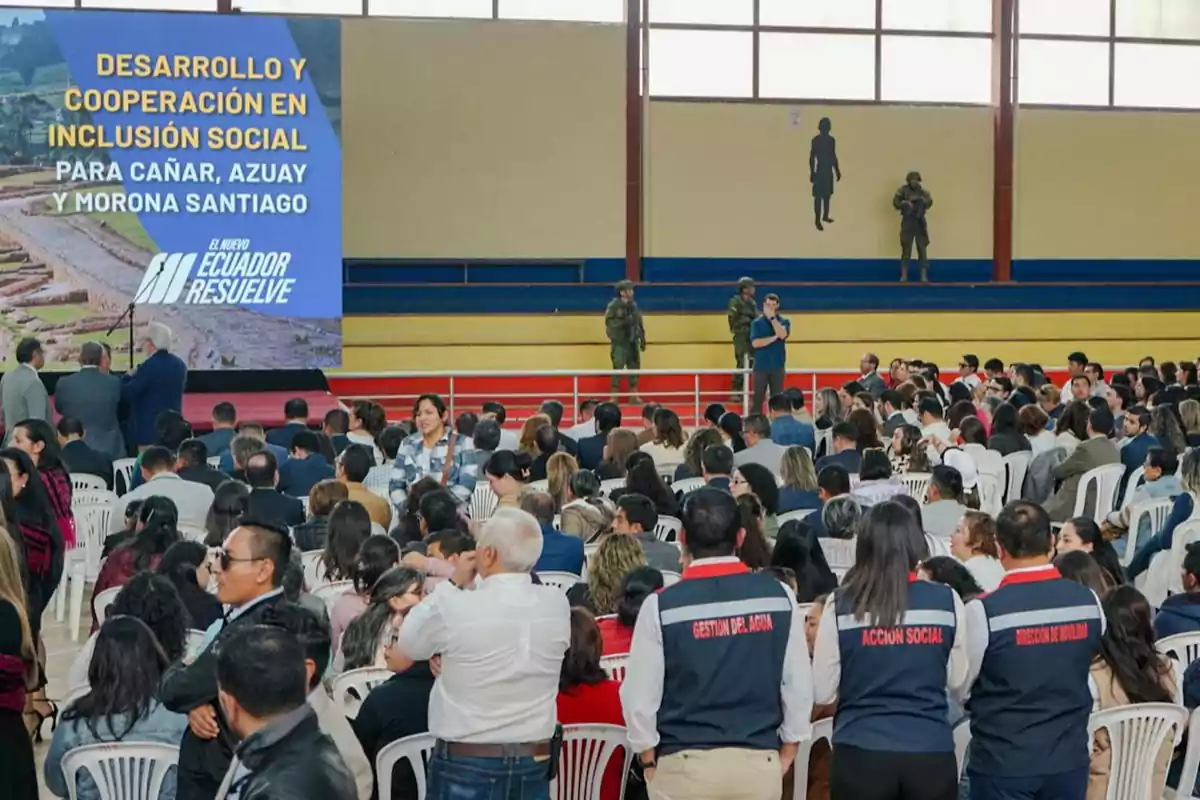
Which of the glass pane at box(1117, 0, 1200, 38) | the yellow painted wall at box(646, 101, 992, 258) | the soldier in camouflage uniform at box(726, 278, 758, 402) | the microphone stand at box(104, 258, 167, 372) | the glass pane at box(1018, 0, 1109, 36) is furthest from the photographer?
the glass pane at box(1117, 0, 1200, 38)

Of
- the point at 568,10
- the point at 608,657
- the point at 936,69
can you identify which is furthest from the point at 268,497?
the point at 936,69

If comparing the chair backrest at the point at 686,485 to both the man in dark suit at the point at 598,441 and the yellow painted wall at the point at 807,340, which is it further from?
the yellow painted wall at the point at 807,340

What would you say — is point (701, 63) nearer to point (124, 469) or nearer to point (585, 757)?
point (124, 469)

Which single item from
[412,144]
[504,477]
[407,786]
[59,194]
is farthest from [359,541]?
[412,144]

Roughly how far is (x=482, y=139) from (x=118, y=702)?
50.2 ft

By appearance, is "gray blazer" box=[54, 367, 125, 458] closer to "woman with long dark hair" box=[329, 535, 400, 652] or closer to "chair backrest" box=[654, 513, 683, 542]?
"chair backrest" box=[654, 513, 683, 542]

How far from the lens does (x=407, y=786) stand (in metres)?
4.00

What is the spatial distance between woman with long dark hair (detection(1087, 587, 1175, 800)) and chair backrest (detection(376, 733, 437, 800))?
1.74 meters

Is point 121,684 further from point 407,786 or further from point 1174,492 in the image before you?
point 1174,492

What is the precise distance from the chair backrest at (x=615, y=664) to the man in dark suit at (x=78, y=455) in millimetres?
4498

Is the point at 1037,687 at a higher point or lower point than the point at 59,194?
lower

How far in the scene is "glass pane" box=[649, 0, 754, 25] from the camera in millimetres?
19078

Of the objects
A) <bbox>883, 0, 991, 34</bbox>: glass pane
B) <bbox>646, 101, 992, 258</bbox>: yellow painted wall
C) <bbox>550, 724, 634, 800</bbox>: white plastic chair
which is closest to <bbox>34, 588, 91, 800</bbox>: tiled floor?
<bbox>550, 724, 634, 800</bbox>: white plastic chair

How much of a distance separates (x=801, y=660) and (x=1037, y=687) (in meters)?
0.62
